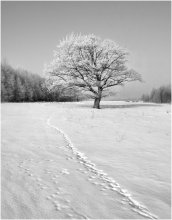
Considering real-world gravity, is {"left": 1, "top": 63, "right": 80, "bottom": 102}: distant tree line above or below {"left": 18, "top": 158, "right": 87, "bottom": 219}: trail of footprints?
above

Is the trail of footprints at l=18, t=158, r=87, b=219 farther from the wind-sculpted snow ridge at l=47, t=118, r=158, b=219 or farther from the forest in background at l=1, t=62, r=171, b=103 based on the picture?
the forest in background at l=1, t=62, r=171, b=103

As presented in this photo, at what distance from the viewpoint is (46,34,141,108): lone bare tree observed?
2402cm

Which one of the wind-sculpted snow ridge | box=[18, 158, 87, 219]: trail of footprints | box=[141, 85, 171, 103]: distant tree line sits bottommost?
the wind-sculpted snow ridge

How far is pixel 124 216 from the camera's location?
3354 millimetres

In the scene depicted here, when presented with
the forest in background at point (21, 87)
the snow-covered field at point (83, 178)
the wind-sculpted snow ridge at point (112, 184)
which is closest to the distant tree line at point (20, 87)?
the forest in background at point (21, 87)

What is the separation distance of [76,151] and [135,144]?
9.42ft

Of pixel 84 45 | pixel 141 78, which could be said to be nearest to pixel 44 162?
pixel 84 45

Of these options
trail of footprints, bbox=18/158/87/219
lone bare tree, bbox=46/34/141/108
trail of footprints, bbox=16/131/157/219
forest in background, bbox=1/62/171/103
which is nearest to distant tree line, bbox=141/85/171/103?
forest in background, bbox=1/62/171/103

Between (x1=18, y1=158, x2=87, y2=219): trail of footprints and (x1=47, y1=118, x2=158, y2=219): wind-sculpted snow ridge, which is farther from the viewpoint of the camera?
(x1=47, y1=118, x2=158, y2=219): wind-sculpted snow ridge

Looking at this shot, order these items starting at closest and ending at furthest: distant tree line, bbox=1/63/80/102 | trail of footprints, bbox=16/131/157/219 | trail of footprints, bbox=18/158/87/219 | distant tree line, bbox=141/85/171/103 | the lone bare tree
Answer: trail of footprints, bbox=18/158/87/219 < trail of footprints, bbox=16/131/157/219 < the lone bare tree < distant tree line, bbox=1/63/80/102 < distant tree line, bbox=141/85/171/103

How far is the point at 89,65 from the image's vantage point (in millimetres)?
23922

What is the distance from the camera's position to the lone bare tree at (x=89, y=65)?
24.0 m

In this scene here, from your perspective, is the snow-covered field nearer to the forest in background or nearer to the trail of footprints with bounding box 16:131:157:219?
the trail of footprints with bounding box 16:131:157:219

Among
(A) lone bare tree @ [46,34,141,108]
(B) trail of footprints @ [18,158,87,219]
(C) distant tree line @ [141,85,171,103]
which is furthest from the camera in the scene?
(C) distant tree line @ [141,85,171,103]
